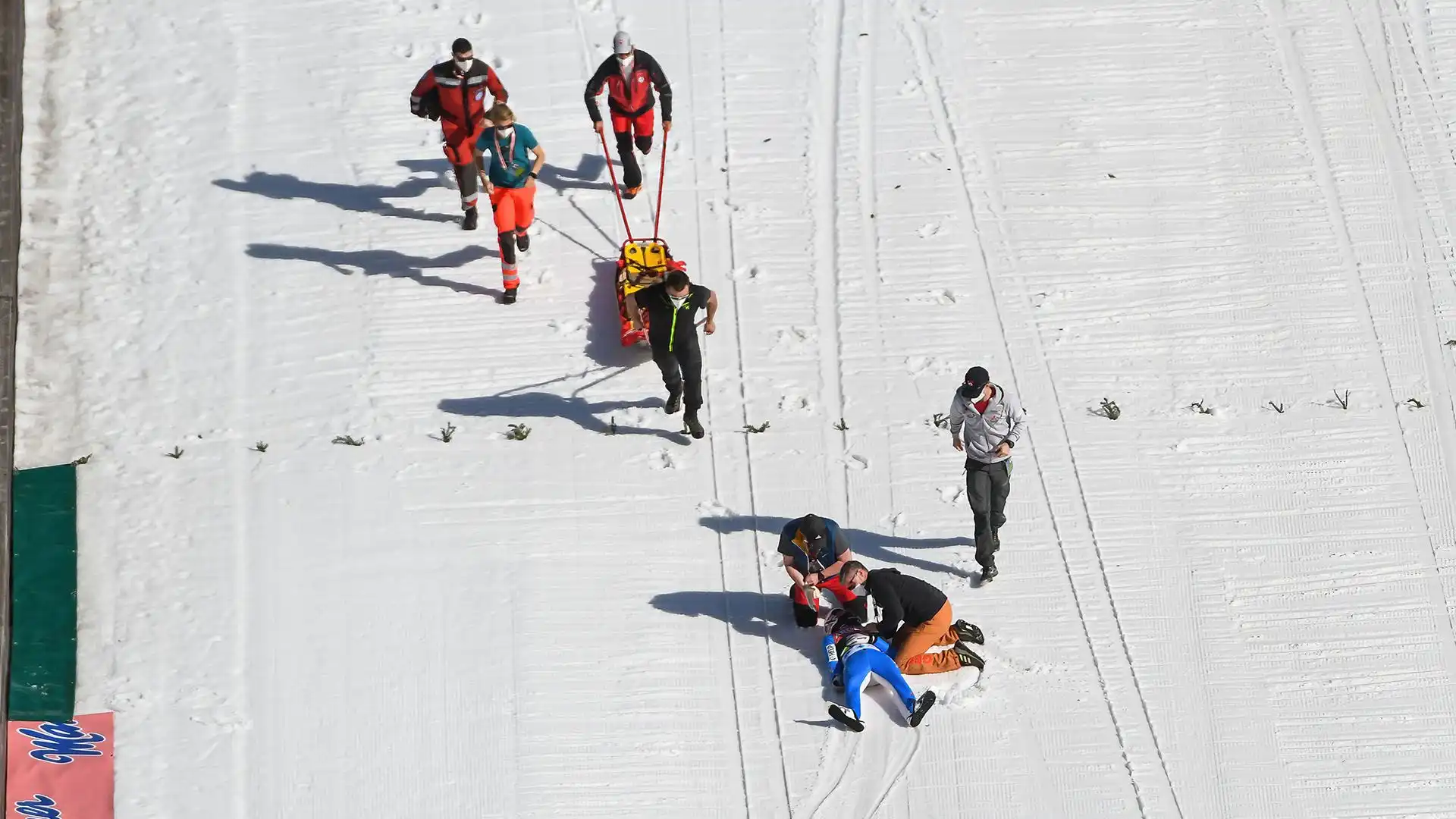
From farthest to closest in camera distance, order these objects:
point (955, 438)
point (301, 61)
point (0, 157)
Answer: point (301, 61) → point (0, 157) → point (955, 438)

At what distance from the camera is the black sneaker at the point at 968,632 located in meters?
11.2

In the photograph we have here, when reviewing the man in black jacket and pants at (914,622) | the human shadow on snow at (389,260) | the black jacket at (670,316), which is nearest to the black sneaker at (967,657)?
the man in black jacket and pants at (914,622)

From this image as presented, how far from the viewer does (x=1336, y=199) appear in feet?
46.4

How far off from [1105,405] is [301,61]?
23.8 ft

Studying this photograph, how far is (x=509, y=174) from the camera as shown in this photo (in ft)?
40.4

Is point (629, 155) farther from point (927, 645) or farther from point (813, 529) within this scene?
point (927, 645)

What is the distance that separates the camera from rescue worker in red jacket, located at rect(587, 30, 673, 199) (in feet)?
42.6

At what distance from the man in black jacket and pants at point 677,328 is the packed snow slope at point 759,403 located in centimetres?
59

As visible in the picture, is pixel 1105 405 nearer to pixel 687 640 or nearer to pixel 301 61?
pixel 687 640

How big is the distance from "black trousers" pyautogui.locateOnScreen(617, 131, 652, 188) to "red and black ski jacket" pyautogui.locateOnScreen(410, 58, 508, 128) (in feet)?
Result: 3.89

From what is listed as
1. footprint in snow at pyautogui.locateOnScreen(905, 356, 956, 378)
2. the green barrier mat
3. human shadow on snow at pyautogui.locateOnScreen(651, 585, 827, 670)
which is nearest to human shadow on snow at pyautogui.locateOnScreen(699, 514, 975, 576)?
human shadow on snow at pyautogui.locateOnScreen(651, 585, 827, 670)

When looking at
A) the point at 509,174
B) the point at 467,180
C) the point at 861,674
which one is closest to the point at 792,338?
the point at 509,174

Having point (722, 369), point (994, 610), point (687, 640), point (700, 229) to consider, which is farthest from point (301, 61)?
point (994, 610)

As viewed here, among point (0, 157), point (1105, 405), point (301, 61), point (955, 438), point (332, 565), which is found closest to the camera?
point (955, 438)
